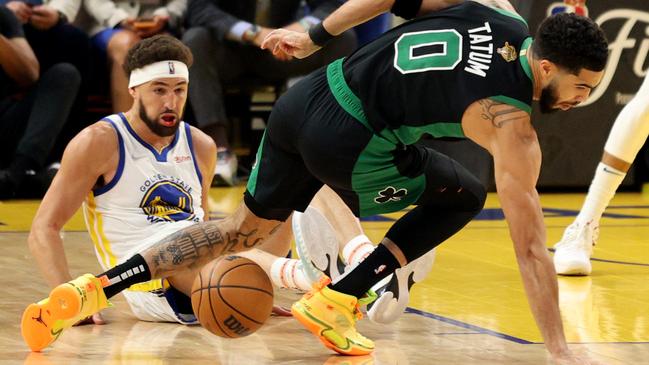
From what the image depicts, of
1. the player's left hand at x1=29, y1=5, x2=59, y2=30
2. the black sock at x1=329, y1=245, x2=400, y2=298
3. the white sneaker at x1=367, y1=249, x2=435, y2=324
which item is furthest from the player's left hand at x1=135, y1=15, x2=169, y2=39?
the black sock at x1=329, y1=245, x2=400, y2=298

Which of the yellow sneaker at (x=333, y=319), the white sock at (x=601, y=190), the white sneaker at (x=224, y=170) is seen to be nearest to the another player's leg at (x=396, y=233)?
the yellow sneaker at (x=333, y=319)

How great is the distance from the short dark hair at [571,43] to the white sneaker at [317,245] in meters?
1.67

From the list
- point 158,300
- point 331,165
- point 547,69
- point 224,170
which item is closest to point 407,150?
point 331,165

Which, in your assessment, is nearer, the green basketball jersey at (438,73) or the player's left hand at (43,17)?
the green basketball jersey at (438,73)

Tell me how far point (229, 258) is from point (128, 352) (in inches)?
21.1

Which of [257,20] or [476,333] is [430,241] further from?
[257,20]

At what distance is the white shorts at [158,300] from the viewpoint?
537 cm

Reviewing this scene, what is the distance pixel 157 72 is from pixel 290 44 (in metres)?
1.00

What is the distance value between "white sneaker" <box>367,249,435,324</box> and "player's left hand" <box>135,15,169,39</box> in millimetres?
5663

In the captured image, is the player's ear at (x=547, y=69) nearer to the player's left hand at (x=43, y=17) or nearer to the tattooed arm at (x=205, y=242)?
the tattooed arm at (x=205, y=242)

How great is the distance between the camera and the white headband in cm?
575

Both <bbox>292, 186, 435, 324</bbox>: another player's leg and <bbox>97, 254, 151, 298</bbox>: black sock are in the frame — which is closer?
<bbox>97, 254, 151, 298</bbox>: black sock

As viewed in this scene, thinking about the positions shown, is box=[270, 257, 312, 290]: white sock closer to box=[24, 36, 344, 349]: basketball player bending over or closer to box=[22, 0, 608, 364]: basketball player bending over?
box=[24, 36, 344, 349]: basketball player bending over

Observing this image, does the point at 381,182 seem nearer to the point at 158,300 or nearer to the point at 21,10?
the point at 158,300
